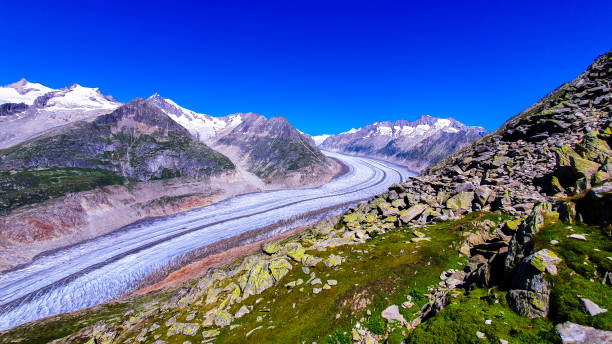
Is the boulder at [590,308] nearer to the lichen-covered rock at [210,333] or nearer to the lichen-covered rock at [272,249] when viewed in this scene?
the lichen-covered rock at [210,333]

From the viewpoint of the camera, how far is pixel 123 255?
69438 mm

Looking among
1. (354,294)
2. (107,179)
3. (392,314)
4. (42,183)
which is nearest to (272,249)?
(354,294)

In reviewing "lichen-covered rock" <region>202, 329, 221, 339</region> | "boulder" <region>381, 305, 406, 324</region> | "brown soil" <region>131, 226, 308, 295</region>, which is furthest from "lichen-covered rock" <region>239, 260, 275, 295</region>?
"brown soil" <region>131, 226, 308, 295</region>

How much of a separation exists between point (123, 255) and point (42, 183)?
211 ft

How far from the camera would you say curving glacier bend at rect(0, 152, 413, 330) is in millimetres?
52656

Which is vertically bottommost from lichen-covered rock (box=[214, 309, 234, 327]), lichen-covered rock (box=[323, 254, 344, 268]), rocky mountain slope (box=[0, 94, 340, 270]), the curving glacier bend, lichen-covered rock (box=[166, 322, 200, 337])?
the curving glacier bend

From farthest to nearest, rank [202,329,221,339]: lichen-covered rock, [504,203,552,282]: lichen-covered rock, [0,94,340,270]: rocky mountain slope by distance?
[0,94,340,270]: rocky mountain slope, [202,329,221,339]: lichen-covered rock, [504,203,552,282]: lichen-covered rock

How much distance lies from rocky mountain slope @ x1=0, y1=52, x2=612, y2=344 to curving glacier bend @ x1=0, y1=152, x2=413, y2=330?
13786 mm

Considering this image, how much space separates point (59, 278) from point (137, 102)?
14104 centimetres

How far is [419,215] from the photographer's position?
31.4 m

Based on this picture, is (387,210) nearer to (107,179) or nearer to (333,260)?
(333,260)

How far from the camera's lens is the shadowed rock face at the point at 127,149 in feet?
390

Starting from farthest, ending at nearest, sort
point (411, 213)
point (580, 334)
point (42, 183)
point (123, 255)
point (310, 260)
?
point (42, 183)
point (123, 255)
point (411, 213)
point (310, 260)
point (580, 334)

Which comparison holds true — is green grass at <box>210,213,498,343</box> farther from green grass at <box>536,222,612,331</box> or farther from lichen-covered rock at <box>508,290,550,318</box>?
green grass at <box>536,222,612,331</box>
